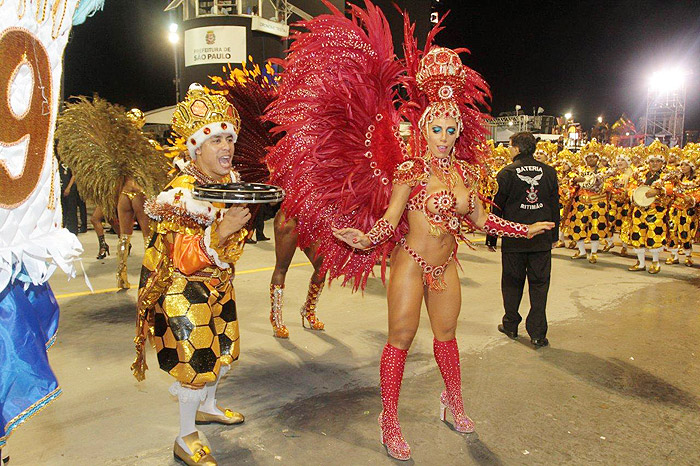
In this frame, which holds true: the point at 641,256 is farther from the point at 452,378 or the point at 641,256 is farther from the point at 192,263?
the point at 192,263

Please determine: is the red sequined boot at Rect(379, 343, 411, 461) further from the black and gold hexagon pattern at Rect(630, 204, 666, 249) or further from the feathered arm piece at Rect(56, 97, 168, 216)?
the black and gold hexagon pattern at Rect(630, 204, 666, 249)

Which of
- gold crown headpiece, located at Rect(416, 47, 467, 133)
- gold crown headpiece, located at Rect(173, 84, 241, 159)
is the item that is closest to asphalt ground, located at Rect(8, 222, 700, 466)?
gold crown headpiece, located at Rect(173, 84, 241, 159)

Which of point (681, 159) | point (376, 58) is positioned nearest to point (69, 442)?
point (376, 58)

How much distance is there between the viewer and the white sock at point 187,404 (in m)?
→ 2.92

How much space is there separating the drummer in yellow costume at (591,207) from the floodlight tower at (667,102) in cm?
1781

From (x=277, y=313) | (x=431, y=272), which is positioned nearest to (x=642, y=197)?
(x=277, y=313)

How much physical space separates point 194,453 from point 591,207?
28.1 ft

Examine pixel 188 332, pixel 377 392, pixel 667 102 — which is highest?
pixel 667 102

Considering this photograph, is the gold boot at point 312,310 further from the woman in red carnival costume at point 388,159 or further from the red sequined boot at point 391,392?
the red sequined boot at point 391,392

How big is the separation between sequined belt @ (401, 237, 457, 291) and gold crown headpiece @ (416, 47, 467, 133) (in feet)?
2.53

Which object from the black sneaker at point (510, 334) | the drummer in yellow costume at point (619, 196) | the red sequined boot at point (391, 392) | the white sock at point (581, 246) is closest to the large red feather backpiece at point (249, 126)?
the red sequined boot at point (391, 392)

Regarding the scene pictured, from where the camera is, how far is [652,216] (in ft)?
28.4

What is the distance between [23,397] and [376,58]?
2.48 metres

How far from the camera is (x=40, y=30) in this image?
148 cm
